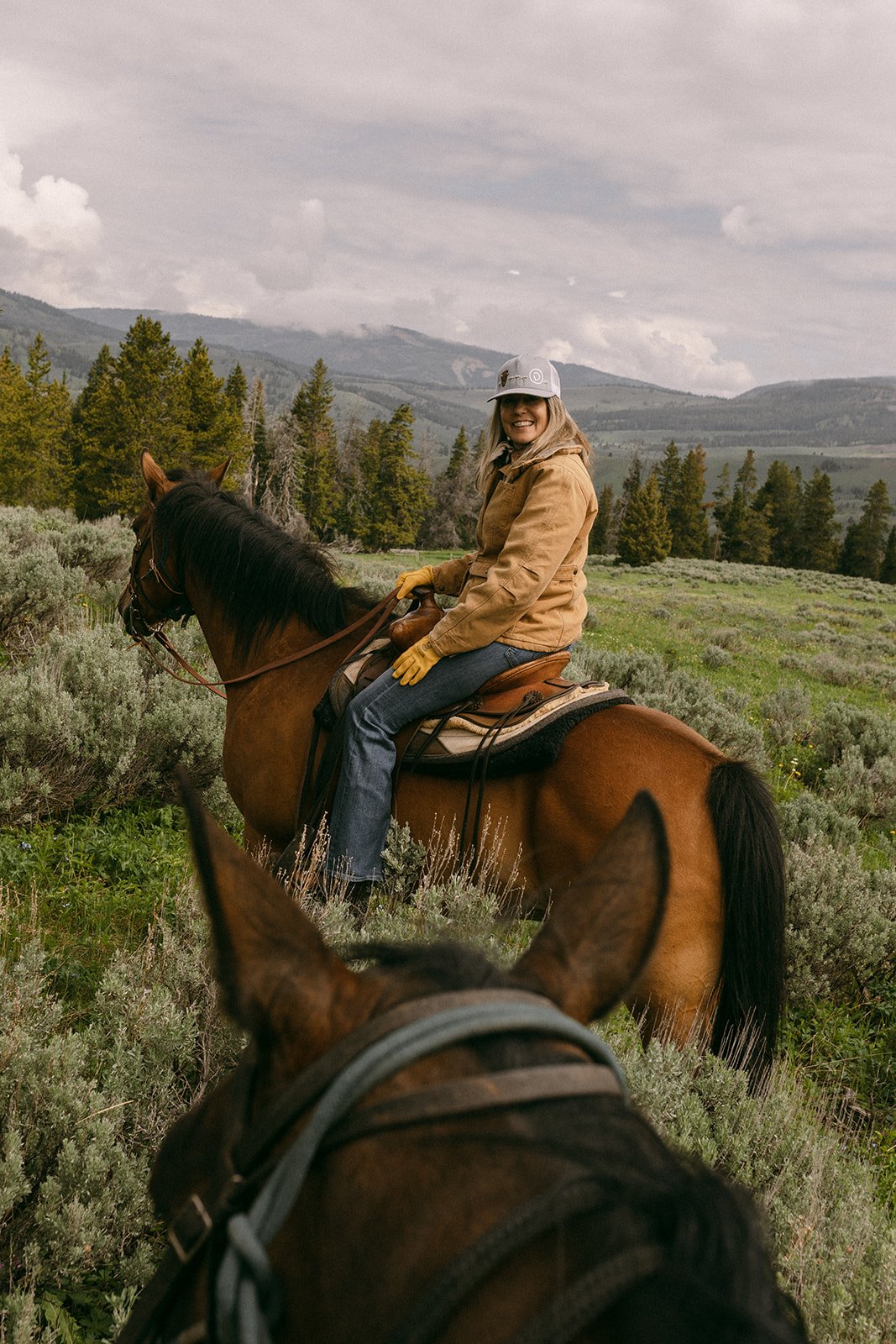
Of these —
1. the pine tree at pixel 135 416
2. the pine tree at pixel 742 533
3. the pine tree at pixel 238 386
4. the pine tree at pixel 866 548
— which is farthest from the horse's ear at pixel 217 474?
the pine tree at pixel 866 548

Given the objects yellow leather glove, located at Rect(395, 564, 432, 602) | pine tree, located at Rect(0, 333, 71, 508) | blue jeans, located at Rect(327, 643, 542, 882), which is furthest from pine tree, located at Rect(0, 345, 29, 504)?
blue jeans, located at Rect(327, 643, 542, 882)

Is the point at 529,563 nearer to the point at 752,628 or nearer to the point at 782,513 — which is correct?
the point at 752,628

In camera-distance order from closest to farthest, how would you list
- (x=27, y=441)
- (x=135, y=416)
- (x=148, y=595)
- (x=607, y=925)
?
(x=607, y=925) < (x=148, y=595) < (x=135, y=416) < (x=27, y=441)

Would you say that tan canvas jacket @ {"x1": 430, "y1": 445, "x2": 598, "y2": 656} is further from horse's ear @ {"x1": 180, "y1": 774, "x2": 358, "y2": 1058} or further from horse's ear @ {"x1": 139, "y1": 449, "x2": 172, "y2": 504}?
horse's ear @ {"x1": 180, "y1": 774, "x2": 358, "y2": 1058}

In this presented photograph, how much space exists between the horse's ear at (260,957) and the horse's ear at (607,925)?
324 millimetres

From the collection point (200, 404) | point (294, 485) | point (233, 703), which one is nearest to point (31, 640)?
point (233, 703)

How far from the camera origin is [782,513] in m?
70.8

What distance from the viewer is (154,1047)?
273 centimetres

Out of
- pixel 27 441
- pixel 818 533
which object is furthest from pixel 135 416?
pixel 818 533

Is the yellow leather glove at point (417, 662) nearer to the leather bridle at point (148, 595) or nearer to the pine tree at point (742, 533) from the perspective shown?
the leather bridle at point (148, 595)

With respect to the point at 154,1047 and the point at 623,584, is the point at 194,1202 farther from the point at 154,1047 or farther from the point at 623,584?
the point at 623,584

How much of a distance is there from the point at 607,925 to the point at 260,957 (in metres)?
0.55

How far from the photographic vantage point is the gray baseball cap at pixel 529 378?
385 cm

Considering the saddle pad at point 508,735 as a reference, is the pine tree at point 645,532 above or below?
above
